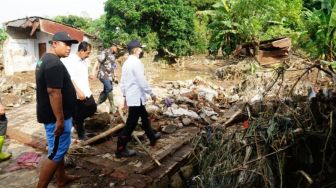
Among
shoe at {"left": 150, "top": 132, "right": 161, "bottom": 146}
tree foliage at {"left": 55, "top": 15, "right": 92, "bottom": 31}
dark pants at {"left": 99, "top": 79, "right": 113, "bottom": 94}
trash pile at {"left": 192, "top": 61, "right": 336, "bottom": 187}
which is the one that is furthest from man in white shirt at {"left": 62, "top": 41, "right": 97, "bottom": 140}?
tree foliage at {"left": 55, "top": 15, "right": 92, "bottom": 31}

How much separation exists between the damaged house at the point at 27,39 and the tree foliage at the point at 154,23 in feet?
10.1

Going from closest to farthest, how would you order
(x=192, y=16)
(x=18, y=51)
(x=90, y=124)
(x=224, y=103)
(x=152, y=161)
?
(x=152, y=161)
(x=90, y=124)
(x=224, y=103)
(x=18, y=51)
(x=192, y=16)

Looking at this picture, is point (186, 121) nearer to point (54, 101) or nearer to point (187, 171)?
point (187, 171)

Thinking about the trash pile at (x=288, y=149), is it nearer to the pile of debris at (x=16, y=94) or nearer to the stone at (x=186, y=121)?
the stone at (x=186, y=121)

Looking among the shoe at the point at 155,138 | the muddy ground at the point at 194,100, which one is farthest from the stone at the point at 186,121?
the shoe at the point at 155,138

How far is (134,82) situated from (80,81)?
1.03 meters

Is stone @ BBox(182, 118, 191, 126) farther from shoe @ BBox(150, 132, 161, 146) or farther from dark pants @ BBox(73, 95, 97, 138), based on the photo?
dark pants @ BBox(73, 95, 97, 138)

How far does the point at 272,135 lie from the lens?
2912mm

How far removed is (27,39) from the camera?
19.0m

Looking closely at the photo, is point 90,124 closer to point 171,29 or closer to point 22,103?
point 22,103

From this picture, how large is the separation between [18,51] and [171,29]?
9.91 metres

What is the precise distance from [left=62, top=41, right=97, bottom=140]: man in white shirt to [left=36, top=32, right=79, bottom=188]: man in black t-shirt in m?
1.51

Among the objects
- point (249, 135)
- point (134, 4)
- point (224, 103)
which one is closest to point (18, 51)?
point (134, 4)

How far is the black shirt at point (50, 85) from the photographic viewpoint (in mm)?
3355
